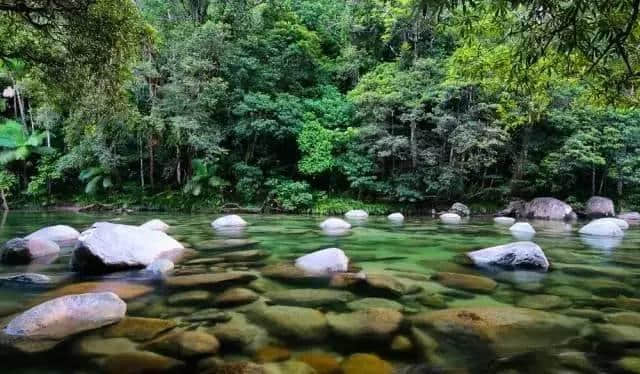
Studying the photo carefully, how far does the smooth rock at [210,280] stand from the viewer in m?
4.70

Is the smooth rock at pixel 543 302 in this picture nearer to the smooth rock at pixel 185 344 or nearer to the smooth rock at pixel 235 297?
the smooth rock at pixel 235 297

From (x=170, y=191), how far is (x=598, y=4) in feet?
65.0

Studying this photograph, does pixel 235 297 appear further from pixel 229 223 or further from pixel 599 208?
pixel 599 208

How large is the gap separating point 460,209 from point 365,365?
15.7 metres

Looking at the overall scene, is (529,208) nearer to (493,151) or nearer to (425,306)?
(493,151)

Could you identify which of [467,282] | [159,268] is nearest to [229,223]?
[159,268]

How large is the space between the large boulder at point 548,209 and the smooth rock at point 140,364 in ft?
55.5

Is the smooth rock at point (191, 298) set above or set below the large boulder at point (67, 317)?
below

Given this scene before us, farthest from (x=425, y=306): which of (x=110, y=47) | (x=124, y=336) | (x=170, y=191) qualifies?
(x=170, y=191)

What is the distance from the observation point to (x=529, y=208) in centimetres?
1753

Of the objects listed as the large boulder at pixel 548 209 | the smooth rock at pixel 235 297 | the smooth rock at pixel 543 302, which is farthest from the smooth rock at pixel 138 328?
the large boulder at pixel 548 209

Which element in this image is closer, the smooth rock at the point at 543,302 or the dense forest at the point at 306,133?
the smooth rock at the point at 543,302

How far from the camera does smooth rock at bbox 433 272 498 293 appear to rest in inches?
184

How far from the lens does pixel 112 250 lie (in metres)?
5.44
